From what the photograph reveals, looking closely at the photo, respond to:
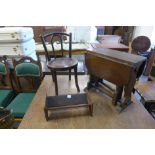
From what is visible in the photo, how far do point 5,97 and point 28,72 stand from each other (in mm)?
488

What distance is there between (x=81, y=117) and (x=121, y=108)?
0.45m

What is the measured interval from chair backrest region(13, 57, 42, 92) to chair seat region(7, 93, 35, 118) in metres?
0.21

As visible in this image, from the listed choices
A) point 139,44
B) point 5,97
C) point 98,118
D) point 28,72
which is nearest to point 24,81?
point 28,72

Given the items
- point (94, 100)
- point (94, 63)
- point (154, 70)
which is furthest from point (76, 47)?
point (154, 70)

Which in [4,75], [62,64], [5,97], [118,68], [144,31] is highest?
[144,31]

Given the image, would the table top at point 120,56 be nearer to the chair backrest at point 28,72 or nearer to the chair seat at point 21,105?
the chair backrest at point 28,72

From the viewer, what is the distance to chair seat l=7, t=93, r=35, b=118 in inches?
65.0

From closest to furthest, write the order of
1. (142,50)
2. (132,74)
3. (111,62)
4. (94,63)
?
1. (132,74)
2. (111,62)
3. (94,63)
4. (142,50)

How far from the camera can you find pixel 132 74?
4.11 feet

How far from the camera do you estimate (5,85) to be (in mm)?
2219

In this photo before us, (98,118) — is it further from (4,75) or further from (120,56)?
(4,75)

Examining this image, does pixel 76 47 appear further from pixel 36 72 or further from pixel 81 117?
pixel 81 117

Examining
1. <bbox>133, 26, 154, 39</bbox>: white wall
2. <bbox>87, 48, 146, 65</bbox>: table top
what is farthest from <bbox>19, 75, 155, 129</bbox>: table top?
<bbox>133, 26, 154, 39</bbox>: white wall

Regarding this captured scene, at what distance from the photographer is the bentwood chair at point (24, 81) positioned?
1.74m
